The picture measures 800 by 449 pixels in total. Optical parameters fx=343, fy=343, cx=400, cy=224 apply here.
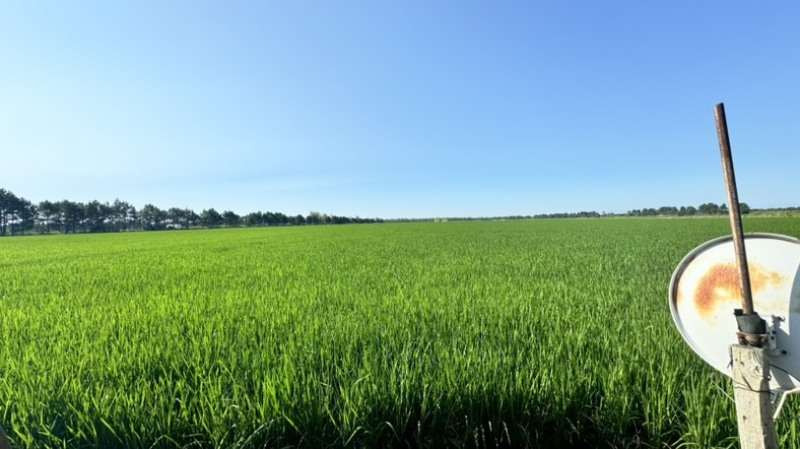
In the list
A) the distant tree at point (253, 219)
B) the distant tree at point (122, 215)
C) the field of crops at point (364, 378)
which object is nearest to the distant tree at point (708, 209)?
the field of crops at point (364, 378)

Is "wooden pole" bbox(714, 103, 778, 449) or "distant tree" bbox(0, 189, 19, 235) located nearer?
"wooden pole" bbox(714, 103, 778, 449)

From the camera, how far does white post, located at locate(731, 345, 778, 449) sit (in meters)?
1.09

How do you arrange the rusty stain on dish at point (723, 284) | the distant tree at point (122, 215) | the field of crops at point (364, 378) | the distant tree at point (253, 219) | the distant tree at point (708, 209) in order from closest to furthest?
the rusty stain on dish at point (723, 284) < the field of crops at point (364, 378) < the distant tree at point (708, 209) < the distant tree at point (122, 215) < the distant tree at point (253, 219)

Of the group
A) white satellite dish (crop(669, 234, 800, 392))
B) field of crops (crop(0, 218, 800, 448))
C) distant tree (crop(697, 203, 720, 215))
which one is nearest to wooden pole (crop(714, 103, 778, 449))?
white satellite dish (crop(669, 234, 800, 392))

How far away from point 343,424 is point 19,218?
121 meters

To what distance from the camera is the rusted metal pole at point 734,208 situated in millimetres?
1121

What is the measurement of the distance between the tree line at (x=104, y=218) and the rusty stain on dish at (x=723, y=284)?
112945 mm

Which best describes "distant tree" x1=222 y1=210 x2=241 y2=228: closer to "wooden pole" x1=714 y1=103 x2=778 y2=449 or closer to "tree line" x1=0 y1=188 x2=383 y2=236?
"tree line" x1=0 y1=188 x2=383 y2=236

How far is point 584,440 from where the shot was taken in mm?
2008

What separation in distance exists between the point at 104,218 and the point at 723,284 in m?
130

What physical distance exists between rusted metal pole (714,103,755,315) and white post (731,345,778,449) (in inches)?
5.5

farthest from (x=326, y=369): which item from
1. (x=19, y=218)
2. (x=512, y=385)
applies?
(x=19, y=218)

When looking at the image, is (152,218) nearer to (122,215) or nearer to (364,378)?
(122,215)

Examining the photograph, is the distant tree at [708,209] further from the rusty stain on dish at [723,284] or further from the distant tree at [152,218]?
the distant tree at [152,218]
